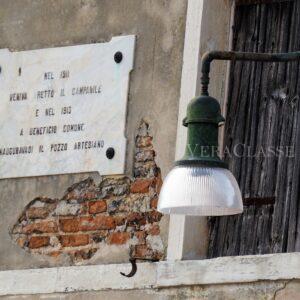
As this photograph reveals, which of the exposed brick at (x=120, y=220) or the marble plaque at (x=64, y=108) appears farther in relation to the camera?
the marble plaque at (x=64, y=108)

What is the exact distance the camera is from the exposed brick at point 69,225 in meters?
9.18

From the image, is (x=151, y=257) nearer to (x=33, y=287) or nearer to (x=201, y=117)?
(x=33, y=287)

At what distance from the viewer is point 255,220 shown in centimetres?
871

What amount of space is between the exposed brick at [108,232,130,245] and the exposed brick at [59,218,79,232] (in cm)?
26

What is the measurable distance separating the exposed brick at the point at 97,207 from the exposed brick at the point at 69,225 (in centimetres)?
12

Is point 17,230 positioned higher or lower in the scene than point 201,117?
lower

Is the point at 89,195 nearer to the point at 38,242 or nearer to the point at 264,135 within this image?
the point at 38,242

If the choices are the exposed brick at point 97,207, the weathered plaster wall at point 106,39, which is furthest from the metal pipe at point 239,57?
the exposed brick at point 97,207

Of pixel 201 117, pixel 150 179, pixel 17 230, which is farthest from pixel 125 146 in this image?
pixel 201 117

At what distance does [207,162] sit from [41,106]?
9.92 feet

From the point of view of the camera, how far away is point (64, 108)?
938 cm

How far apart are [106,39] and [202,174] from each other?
9.45 ft

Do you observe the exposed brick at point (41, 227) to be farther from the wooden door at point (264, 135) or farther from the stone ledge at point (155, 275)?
the wooden door at point (264, 135)

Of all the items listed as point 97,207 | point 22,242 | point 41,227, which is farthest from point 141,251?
point 22,242
